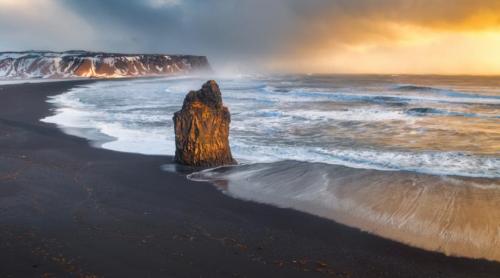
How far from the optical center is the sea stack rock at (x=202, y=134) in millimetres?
10875

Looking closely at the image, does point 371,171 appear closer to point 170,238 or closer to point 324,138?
point 324,138

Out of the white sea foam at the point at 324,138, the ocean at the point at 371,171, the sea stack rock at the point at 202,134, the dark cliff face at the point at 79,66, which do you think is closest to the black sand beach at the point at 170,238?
the ocean at the point at 371,171

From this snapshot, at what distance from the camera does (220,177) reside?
987cm

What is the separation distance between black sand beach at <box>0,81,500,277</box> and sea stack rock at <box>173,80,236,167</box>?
1290 mm

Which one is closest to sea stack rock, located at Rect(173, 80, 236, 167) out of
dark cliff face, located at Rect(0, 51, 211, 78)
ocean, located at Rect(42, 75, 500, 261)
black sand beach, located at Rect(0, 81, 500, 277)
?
ocean, located at Rect(42, 75, 500, 261)

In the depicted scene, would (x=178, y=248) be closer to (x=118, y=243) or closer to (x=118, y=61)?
(x=118, y=243)

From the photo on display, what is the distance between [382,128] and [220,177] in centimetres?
1074

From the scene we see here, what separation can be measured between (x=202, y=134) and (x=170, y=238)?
16.0 feet

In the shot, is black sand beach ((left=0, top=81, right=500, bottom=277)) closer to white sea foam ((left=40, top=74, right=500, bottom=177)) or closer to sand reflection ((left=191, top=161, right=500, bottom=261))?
sand reflection ((left=191, top=161, right=500, bottom=261))

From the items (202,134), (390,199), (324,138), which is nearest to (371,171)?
(390,199)

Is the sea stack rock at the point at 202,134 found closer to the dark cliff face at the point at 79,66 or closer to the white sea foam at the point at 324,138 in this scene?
the white sea foam at the point at 324,138

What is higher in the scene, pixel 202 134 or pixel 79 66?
pixel 79 66

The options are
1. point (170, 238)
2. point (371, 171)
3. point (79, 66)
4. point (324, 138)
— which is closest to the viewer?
point (170, 238)

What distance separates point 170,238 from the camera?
20.4 ft
